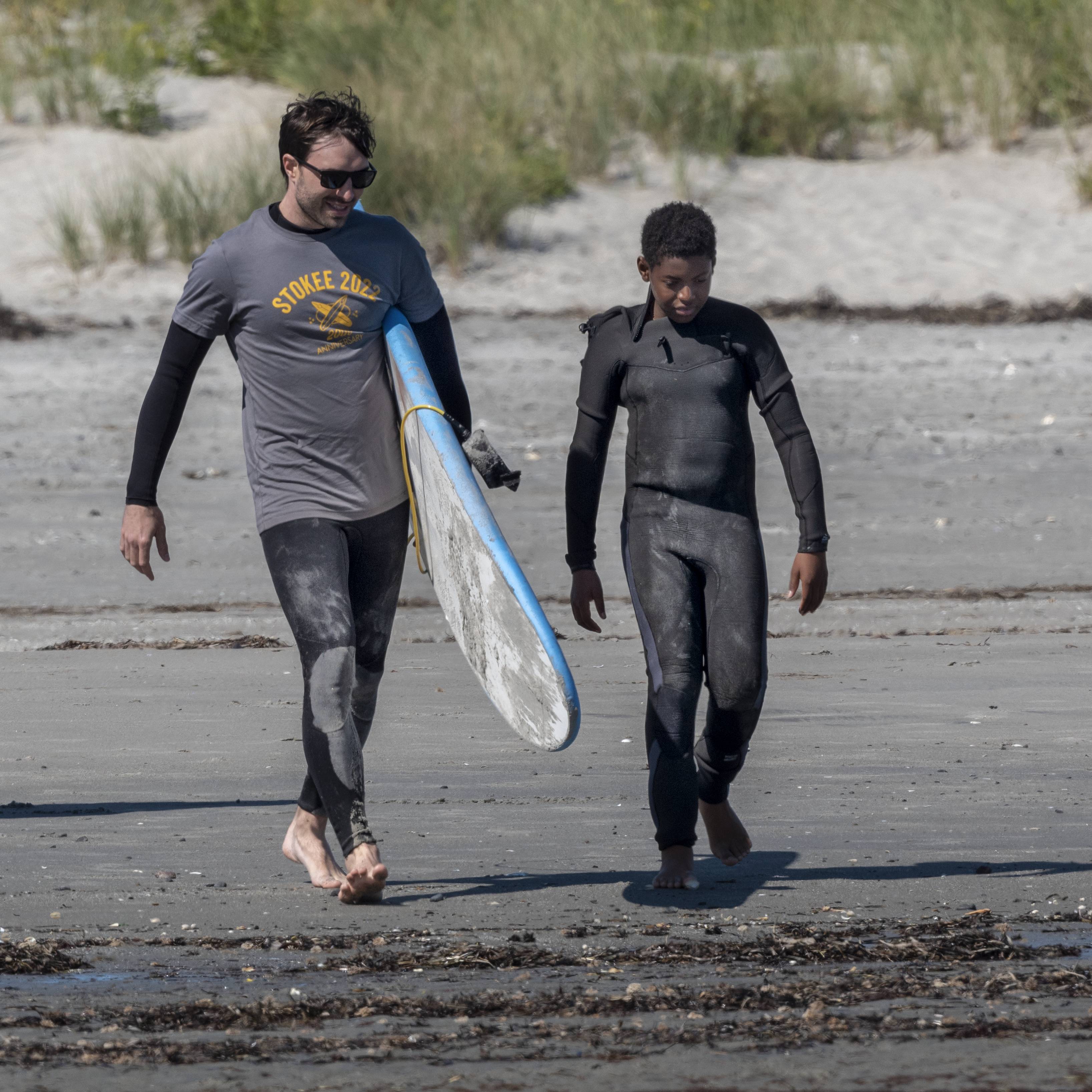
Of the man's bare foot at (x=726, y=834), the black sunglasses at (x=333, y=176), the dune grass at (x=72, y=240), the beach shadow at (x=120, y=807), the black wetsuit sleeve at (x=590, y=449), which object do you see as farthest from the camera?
the dune grass at (x=72, y=240)

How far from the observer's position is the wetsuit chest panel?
520cm

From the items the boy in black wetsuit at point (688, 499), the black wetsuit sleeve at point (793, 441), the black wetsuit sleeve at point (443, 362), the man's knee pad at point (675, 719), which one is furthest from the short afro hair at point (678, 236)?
the man's knee pad at point (675, 719)

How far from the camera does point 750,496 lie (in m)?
5.28

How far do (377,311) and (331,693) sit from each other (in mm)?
929

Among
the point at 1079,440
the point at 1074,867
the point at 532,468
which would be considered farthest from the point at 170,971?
the point at 1079,440

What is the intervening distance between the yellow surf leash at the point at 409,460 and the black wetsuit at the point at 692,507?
372 mm

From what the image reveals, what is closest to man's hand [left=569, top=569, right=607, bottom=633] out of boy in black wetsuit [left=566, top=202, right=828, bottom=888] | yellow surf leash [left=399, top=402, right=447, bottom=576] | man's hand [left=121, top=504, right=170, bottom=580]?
boy in black wetsuit [left=566, top=202, right=828, bottom=888]

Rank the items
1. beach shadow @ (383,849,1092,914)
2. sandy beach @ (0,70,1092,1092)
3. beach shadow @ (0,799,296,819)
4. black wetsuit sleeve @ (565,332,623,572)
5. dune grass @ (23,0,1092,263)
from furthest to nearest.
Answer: dune grass @ (23,0,1092,263) < beach shadow @ (0,799,296,819) < black wetsuit sleeve @ (565,332,623,572) < beach shadow @ (383,849,1092,914) < sandy beach @ (0,70,1092,1092)

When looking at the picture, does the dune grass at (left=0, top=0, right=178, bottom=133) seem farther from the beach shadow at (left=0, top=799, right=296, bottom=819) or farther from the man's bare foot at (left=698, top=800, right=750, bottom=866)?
the man's bare foot at (left=698, top=800, right=750, bottom=866)

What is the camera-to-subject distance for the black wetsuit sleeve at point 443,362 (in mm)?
5246

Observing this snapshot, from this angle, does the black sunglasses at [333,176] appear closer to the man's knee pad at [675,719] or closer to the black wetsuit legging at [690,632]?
the black wetsuit legging at [690,632]

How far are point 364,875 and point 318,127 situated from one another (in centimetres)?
178

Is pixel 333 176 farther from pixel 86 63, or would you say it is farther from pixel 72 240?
pixel 86 63

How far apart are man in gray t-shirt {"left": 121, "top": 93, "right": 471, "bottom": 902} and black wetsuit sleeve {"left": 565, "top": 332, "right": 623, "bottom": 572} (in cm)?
43
